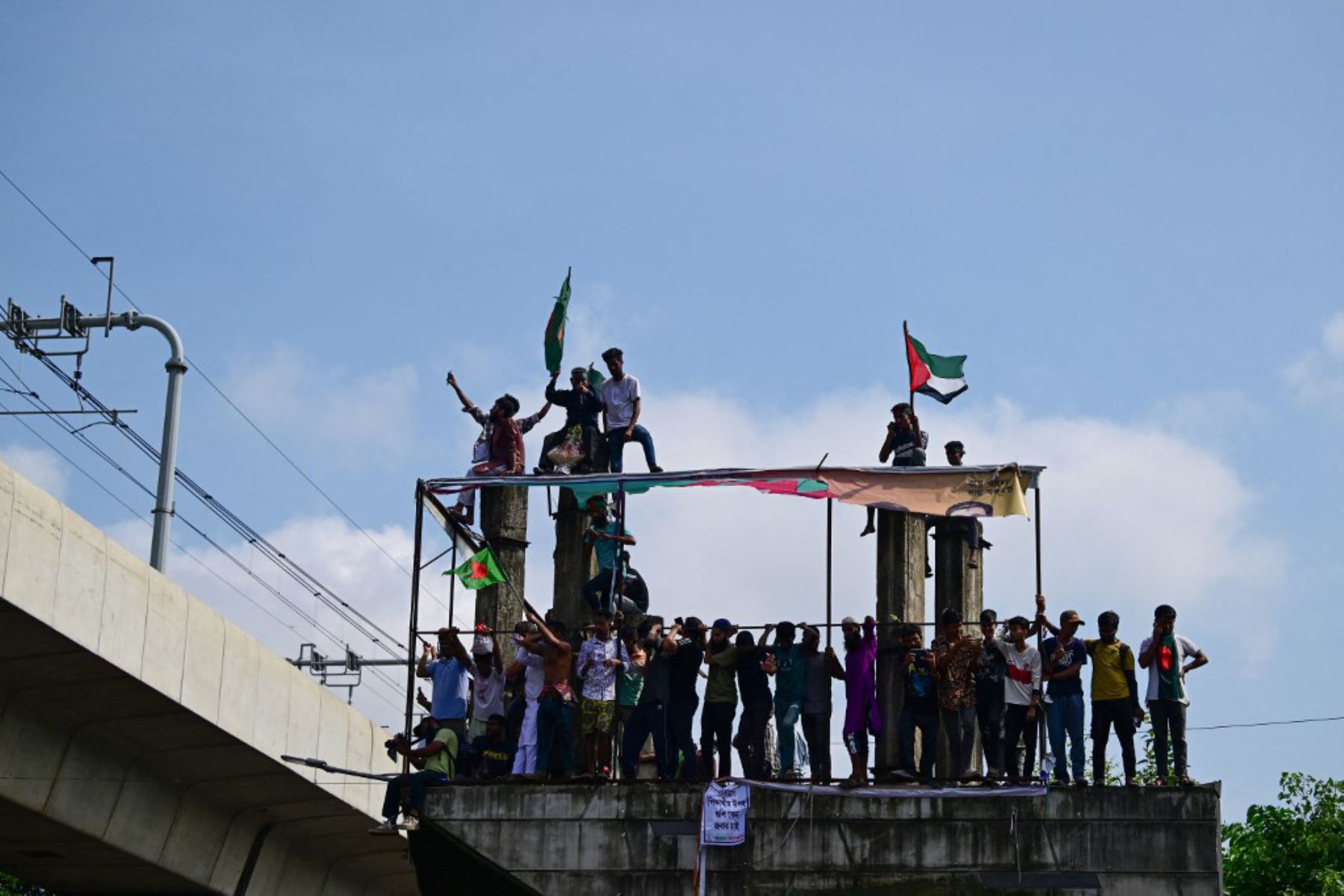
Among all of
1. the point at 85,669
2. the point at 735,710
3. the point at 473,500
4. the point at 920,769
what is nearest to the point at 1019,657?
the point at 920,769

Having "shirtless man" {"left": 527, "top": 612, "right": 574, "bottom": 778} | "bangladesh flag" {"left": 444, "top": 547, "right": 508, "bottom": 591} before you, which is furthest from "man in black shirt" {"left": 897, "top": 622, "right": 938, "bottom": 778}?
"bangladesh flag" {"left": 444, "top": 547, "right": 508, "bottom": 591}

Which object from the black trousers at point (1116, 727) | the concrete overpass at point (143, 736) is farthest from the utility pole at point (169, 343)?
the black trousers at point (1116, 727)

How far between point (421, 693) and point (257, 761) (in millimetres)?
4362

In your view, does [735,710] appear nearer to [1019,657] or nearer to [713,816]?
[713,816]

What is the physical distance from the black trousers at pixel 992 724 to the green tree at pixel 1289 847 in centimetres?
1805

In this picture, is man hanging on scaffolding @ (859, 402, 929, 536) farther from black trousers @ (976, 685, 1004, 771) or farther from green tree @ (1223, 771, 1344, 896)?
green tree @ (1223, 771, 1344, 896)

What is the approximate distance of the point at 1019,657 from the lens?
58.0ft

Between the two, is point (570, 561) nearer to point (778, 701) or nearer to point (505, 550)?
point (505, 550)

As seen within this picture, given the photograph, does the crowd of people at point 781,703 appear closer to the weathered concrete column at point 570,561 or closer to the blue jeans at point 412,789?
the blue jeans at point 412,789

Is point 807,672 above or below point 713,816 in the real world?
above

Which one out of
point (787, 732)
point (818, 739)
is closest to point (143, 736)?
point (787, 732)

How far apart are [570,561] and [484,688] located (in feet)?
8.41

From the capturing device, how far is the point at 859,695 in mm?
17969

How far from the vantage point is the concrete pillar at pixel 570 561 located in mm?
21078
